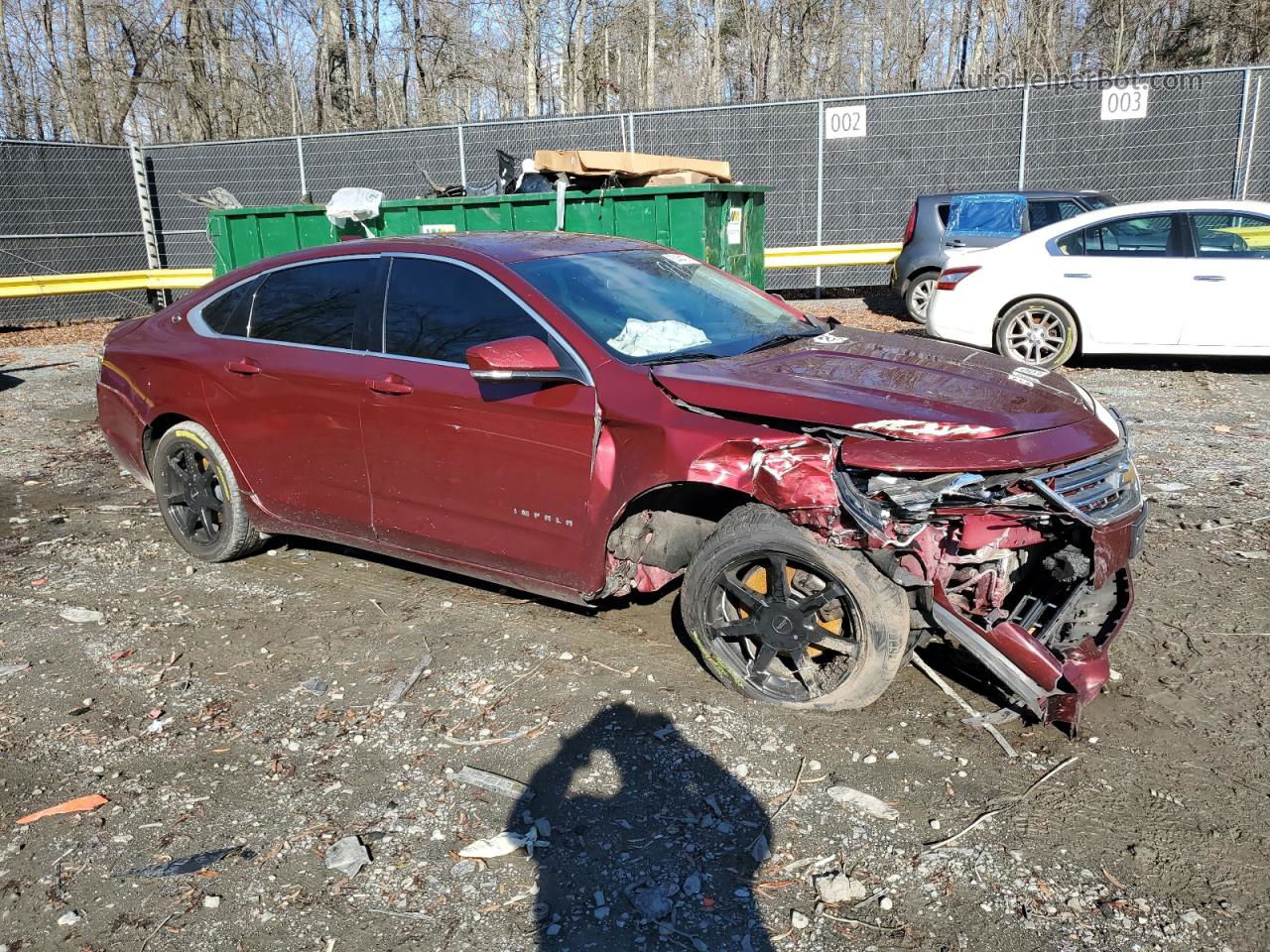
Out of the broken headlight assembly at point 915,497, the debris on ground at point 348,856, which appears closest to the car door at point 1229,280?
the broken headlight assembly at point 915,497

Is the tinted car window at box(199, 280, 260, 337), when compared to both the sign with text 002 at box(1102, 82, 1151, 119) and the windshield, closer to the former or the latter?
the windshield

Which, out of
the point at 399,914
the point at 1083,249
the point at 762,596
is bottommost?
Answer: the point at 399,914

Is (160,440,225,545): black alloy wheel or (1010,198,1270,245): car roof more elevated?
(1010,198,1270,245): car roof

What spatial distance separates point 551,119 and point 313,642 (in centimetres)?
1427

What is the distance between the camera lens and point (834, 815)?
3152mm

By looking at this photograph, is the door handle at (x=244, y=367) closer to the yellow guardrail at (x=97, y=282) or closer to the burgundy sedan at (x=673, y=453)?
the burgundy sedan at (x=673, y=453)

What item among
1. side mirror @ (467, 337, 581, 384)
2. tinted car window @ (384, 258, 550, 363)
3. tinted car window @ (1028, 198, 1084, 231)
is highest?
tinted car window @ (1028, 198, 1084, 231)

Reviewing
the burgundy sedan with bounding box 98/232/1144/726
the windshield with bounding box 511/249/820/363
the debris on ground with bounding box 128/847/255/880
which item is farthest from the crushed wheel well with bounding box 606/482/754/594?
the debris on ground with bounding box 128/847/255/880

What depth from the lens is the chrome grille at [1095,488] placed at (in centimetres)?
335

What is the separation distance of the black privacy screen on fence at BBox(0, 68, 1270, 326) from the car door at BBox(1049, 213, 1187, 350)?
24.0 feet

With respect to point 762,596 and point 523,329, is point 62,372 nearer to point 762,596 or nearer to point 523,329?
point 523,329

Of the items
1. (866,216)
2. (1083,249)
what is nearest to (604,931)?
(1083,249)

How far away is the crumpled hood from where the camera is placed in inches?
134

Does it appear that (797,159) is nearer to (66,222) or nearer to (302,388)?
(66,222)
